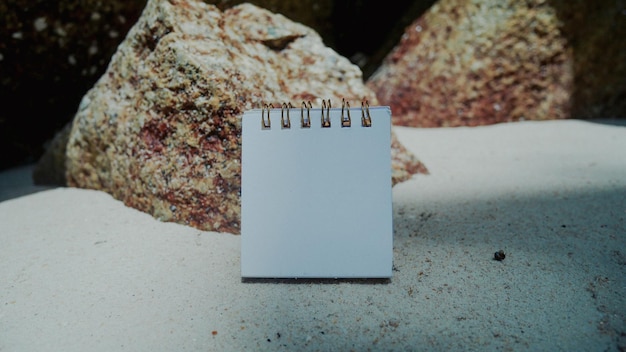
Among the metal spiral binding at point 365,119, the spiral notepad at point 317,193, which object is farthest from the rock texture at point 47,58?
the metal spiral binding at point 365,119

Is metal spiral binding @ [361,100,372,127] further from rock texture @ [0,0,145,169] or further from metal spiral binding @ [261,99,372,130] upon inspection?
rock texture @ [0,0,145,169]

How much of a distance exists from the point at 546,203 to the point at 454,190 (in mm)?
325

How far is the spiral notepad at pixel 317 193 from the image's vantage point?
1.08 m

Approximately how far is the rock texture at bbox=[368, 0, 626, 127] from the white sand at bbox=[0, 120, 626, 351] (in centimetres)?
118

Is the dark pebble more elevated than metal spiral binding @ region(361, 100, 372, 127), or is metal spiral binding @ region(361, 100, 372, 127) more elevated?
metal spiral binding @ region(361, 100, 372, 127)

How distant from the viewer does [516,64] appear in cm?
278

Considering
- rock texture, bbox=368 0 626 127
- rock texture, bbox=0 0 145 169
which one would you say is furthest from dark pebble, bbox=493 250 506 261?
rock texture, bbox=0 0 145 169

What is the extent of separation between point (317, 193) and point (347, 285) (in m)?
0.23

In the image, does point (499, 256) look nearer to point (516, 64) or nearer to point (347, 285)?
point (347, 285)

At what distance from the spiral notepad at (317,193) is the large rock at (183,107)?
1.02ft

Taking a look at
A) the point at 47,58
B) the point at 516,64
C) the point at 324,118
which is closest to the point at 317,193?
the point at 324,118

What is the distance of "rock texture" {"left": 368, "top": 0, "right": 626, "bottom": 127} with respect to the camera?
8.98ft

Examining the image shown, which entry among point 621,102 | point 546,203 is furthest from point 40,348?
point 621,102

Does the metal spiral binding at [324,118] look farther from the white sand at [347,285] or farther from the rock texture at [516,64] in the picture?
the rock texture at [516,64]
